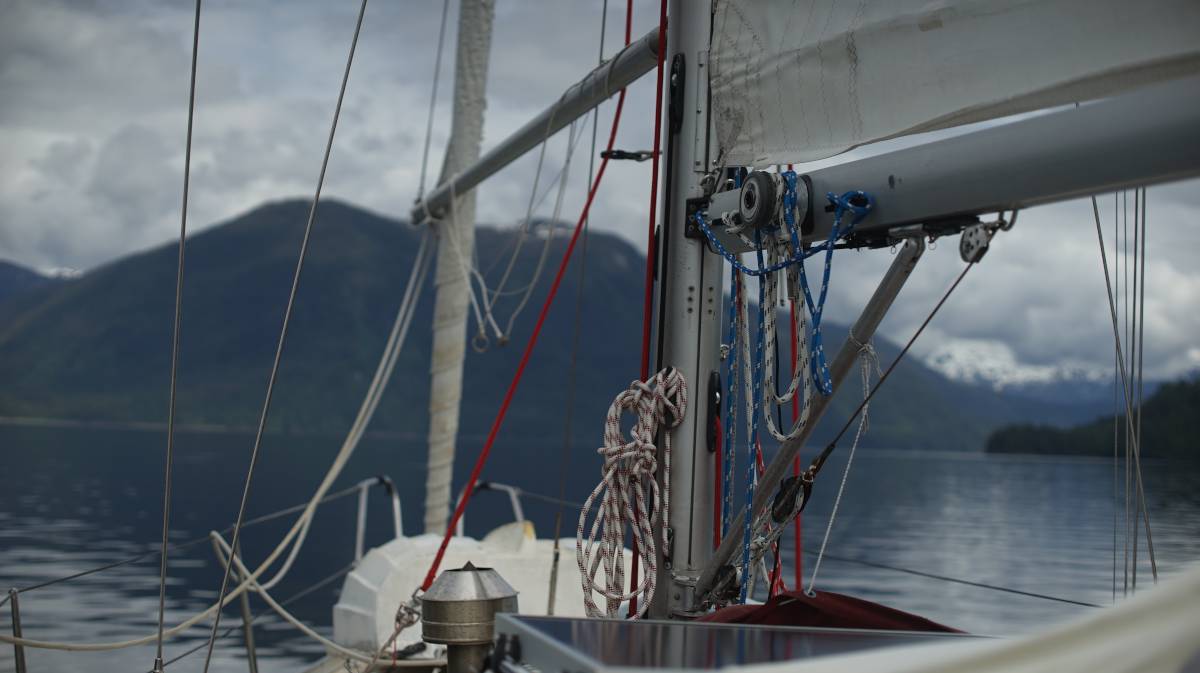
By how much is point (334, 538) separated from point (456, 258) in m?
25.3

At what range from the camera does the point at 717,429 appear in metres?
4.20

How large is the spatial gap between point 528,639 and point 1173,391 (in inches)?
3960

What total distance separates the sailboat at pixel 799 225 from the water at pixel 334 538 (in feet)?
36.6

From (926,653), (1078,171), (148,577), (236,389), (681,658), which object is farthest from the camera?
(236,389)

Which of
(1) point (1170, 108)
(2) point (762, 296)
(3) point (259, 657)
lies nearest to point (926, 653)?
(1) point (1170, 108)

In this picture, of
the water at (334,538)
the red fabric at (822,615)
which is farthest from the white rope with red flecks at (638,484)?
the water at (334,538)

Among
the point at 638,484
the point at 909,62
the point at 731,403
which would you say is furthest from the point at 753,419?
the point at 909,62

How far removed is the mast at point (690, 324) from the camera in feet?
13.5

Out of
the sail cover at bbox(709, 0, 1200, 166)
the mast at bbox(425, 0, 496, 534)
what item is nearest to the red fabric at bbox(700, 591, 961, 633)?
the sail cover at bbox(709, 0, 1200, 166)

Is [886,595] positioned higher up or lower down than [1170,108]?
lower down

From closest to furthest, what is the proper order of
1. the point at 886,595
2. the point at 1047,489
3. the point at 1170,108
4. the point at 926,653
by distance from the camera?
the point at 926,653, the point at 1170,108, the point at 886,595, the point at 1047,489

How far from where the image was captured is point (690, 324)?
13.6ft

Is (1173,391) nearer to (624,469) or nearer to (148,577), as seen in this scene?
(148,577)

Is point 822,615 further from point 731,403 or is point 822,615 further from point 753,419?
point 731,403
